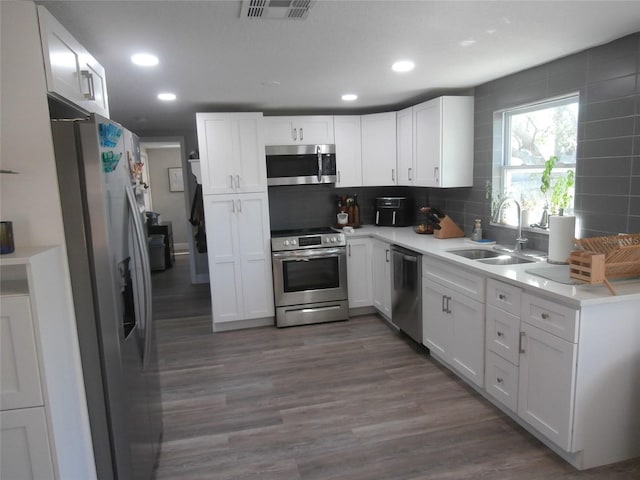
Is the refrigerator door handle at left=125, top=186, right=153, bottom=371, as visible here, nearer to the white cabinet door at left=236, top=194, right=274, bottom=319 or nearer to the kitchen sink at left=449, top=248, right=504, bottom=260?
the white cabinet door at left=236, top=194, right=274, bottom=319

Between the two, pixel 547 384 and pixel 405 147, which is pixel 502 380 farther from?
pixel 405 147

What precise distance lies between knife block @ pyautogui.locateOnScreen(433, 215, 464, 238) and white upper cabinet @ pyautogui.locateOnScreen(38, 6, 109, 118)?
291 cm

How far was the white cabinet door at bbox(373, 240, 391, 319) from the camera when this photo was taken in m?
4.02

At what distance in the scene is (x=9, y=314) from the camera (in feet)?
4.44

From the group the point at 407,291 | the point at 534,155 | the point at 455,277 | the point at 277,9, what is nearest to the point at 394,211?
the point at 407,291

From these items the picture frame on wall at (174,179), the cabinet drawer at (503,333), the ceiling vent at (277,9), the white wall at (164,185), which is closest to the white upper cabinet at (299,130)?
the ceiling vent at (277,9)

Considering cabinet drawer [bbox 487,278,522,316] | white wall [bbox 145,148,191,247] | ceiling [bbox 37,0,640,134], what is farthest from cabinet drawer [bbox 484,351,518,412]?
white wall [bbox 145,148,191,247]

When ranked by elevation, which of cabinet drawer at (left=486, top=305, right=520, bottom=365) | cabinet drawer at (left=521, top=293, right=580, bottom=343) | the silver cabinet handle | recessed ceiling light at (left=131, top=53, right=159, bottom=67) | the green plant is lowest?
cabinet drawer at (left=486, top=305, right=520, bottom=365)

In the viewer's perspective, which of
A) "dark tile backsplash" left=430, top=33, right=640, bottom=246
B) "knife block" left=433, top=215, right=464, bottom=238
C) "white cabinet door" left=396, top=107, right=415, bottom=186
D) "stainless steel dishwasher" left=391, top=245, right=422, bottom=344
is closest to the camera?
"dark tile backsplash" left=430, top=33, right=640, bottom=246

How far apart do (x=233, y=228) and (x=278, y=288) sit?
0.76 m

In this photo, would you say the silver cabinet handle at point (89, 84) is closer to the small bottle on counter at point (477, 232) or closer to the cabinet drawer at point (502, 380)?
the cabinet drawer at point (502, 380)

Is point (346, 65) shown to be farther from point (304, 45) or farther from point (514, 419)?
point (514, 419)

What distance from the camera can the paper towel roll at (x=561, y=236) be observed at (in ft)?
8.41

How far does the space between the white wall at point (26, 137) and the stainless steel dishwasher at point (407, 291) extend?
2619 millimetres
